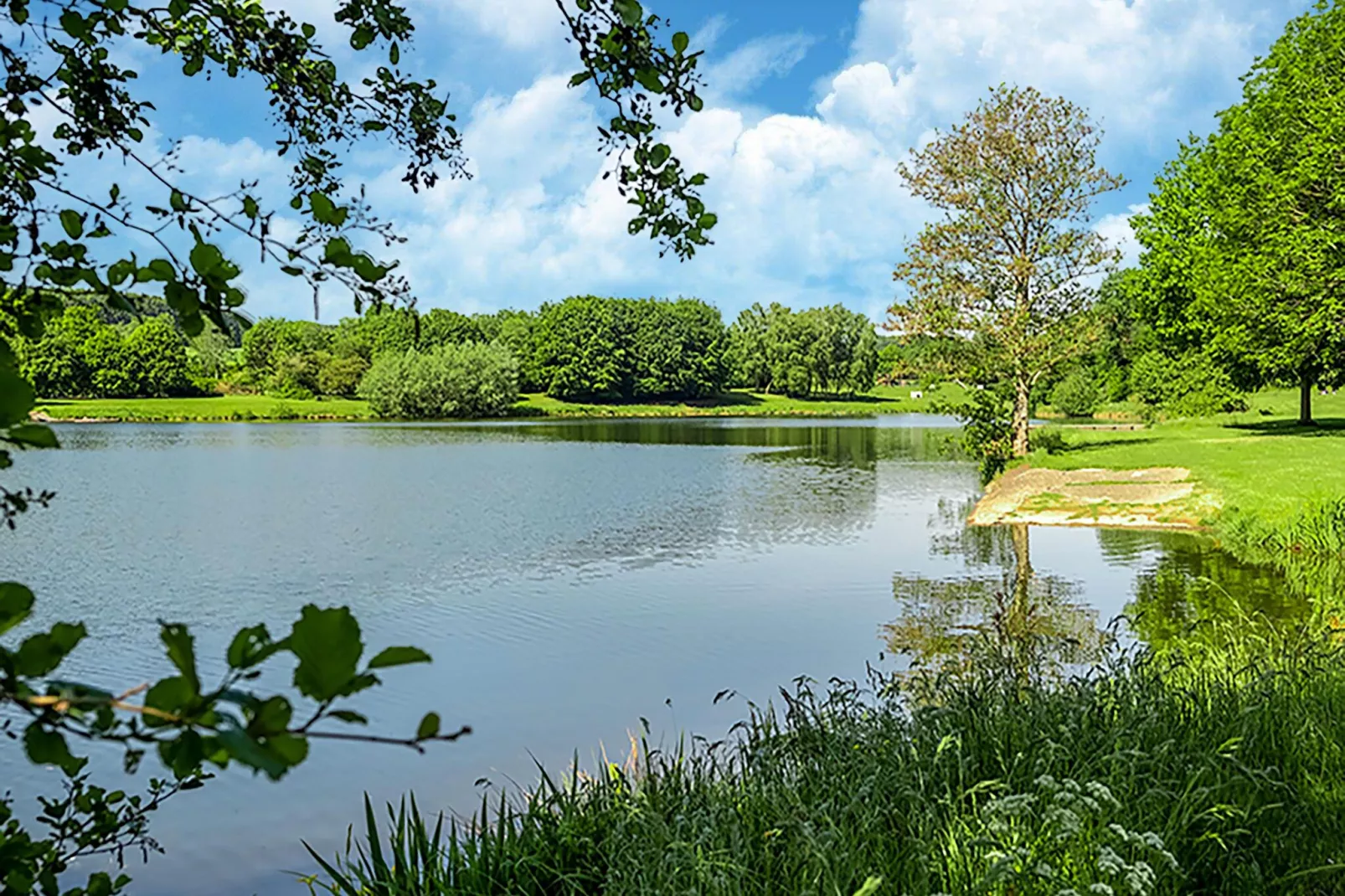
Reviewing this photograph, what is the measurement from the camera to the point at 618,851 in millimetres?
4867

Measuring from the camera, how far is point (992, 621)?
12.0 metres

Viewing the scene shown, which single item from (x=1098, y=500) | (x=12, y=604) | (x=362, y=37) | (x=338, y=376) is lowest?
(x=1098, y=500)

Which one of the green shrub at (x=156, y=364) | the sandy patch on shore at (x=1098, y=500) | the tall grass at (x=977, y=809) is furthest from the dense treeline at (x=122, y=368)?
the tall grass at (x=977, y=809)

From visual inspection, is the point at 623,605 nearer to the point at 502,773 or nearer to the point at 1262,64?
the point at 502,773

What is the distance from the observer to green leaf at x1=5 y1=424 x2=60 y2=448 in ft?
4.09

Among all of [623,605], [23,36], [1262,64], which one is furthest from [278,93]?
[1262,64]

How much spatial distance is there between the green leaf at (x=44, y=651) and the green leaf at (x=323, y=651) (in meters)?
0.23

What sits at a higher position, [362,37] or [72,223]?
[362,37]

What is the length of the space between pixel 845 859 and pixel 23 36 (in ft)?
12.1

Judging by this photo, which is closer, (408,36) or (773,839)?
(408,36)

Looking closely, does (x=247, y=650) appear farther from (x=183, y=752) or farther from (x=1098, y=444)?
(x=1098, y=444)

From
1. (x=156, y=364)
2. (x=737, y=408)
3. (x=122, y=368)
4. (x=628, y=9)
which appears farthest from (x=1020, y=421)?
(x=122, y=368)

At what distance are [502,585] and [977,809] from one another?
36.7 feet

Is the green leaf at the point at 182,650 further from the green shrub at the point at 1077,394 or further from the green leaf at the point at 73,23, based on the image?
the green shrub at the point at 1077,394
